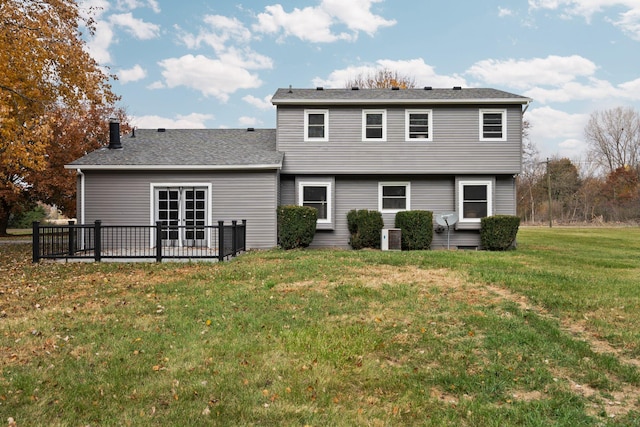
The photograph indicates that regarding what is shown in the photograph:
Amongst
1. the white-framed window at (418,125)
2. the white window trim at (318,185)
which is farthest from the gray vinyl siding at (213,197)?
the white-framed window at (418,125)

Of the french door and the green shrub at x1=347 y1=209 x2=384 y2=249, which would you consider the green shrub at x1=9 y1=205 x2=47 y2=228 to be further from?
the green shrub at x1=347 y1=209 x2=384 y2=249

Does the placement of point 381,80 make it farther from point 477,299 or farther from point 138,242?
point 477,299

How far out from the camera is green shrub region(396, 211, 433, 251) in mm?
15188

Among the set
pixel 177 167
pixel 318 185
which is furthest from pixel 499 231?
pixel 177 167

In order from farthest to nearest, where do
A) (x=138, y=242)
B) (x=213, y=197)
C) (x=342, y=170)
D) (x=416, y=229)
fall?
(x=342, y=170)
(x=416, y=229)
(x=213, y=197)
(x=138, y=242)

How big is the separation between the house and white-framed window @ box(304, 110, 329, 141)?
4cm

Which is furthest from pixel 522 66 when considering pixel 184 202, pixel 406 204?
pixel 184 202

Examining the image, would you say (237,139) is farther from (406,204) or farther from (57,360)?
(57,360)

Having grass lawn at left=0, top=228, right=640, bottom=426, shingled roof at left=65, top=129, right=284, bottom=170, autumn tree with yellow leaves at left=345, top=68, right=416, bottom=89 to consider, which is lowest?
grass lawn at left=0, top=228, right=640, bottom=426

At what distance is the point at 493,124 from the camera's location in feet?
51.6

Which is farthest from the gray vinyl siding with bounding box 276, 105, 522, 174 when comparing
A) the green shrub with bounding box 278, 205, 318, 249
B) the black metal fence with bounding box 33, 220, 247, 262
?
the black metal fence with bounding box 33, 220, 247, 262

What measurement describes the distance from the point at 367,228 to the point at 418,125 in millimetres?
4078

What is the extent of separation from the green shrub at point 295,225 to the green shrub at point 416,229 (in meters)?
3.17

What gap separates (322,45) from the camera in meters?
20.8
